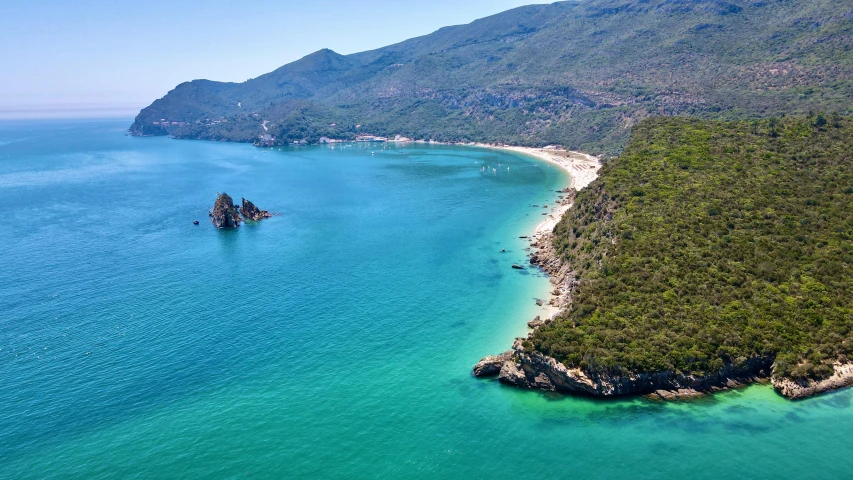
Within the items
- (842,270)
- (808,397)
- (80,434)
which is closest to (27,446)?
(80,434)

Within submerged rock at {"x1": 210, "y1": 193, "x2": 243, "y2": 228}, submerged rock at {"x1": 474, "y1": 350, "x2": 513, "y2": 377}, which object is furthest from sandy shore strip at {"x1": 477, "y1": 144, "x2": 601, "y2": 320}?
submerged rock at {"x1": 210, "y1": 193, "x2": 243, "y2": 228}

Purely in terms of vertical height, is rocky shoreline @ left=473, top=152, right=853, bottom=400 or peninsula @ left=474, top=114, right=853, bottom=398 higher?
peninsula @ left=474, top=114, right=853, bottom=398

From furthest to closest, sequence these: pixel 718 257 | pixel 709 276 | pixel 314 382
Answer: pixel 718 257 → pixel 709 276 → pixel 314 382

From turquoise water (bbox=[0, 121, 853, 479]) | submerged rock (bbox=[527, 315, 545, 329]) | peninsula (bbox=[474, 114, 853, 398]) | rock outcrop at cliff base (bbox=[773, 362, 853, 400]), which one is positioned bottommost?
turquoise water (bbox=[0, 121, 853, 479])

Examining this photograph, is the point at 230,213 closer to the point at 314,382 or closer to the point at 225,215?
the point at 225,215

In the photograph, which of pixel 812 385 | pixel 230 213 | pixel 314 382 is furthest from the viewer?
pixel 230 213

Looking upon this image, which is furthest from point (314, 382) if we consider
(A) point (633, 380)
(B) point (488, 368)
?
(A) point (633, 380)

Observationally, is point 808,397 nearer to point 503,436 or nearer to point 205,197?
point 503,436

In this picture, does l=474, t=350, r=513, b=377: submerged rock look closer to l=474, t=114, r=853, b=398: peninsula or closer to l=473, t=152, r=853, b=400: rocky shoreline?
l=473, t=152, r=853, b=400: rocky shoreline
